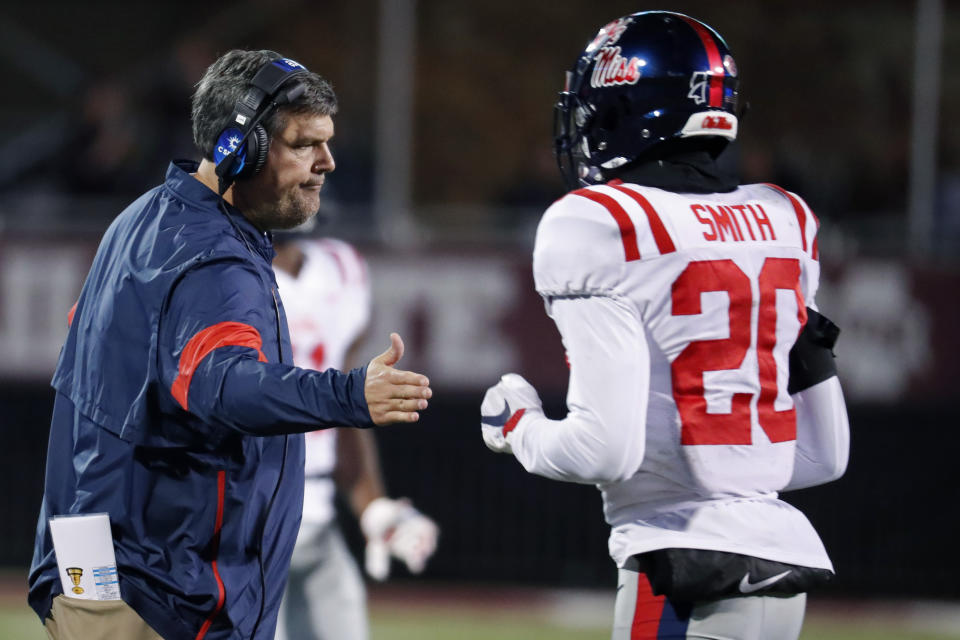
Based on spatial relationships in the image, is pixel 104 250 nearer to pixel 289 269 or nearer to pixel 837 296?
pixel 289 269

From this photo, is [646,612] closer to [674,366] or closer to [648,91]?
[674,366]

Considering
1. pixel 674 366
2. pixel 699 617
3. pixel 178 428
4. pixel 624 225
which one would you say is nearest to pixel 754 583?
pixel 699 617

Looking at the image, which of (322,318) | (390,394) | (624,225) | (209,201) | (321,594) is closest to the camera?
(390,394)

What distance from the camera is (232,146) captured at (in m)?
2.71

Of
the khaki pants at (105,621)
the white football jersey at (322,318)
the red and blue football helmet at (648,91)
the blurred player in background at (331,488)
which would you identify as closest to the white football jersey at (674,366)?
the red and blue football helmet at (648,91)

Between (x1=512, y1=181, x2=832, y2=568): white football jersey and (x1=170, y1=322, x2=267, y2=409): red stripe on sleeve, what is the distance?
57 cm

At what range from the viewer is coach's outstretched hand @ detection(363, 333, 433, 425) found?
243 cm

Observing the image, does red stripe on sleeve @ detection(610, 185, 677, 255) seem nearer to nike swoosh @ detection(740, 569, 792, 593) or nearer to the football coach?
the football coach

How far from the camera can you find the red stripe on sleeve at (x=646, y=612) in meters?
2.61

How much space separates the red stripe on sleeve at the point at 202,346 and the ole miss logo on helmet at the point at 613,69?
0.88 m

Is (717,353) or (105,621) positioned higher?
(717,353)

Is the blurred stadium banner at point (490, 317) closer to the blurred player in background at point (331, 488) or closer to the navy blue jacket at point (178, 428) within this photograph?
the blurred player in background at point (331, 488)

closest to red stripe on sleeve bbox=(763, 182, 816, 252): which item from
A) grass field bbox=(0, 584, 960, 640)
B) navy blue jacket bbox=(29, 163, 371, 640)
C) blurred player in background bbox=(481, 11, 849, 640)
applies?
blurred player in background bbox=(481, 11, 849, 640)

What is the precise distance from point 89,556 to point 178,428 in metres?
0.30
